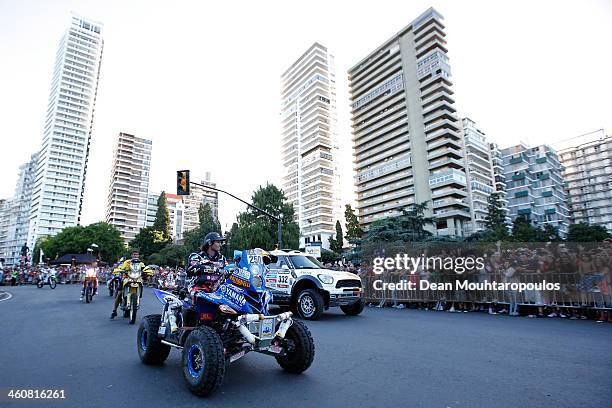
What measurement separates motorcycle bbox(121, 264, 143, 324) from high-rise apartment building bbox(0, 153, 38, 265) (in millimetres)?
164593

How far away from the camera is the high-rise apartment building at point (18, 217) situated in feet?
457

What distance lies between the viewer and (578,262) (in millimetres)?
10336

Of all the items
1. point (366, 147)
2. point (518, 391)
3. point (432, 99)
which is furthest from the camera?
point (366, 147)

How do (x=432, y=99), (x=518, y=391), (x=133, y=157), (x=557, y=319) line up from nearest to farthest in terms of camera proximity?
(x=518, y=391) → (x=557, y=319) → (x=432, y=99) → (x=133, y=157)

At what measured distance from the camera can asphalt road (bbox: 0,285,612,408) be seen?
142 inches

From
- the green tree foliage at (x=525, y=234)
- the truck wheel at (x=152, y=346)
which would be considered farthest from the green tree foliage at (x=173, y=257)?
the truck wheel at (x=152, y=346)

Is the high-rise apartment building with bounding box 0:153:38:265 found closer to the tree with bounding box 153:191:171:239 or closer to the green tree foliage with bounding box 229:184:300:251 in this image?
the tree with bounding box 153:191:171:239

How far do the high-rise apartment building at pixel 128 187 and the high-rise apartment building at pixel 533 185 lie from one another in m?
139

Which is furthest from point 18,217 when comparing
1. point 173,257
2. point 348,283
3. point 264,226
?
point 348,283

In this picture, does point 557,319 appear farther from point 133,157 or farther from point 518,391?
point 133,157

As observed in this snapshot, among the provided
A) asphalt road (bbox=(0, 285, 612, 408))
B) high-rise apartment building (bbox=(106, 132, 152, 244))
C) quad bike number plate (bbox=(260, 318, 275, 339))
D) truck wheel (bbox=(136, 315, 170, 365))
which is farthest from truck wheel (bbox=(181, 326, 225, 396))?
high-rise apartment building (bbox=(106, 132, 152, 244))

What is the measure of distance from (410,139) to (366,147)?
16.6m

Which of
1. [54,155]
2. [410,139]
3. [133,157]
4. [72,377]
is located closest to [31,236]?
[54,155]

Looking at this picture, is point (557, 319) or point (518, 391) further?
point (557, 319)
